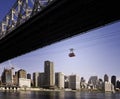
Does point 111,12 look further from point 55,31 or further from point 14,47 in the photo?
point 14,47

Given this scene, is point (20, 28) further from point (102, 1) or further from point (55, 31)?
point (102, 1)

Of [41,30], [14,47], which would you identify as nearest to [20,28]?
[41,30]

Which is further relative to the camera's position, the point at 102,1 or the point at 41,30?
the point at 41,30

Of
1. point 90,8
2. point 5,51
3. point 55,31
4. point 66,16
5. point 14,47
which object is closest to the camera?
point 90,8

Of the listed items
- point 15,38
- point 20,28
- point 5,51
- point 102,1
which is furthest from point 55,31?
point 5,51

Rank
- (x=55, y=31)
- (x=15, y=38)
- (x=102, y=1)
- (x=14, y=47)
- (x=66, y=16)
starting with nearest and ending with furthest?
(x=102, y=1), (x=66, y=16), (x=55, y=31), (x=15, y=38), (x=14, y=47)

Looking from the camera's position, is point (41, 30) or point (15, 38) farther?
point (15, 38)
